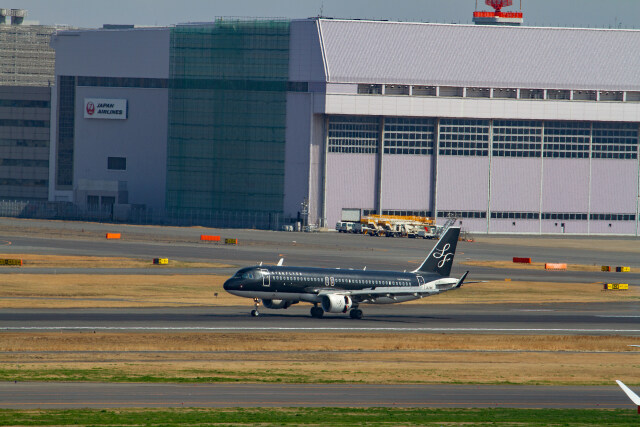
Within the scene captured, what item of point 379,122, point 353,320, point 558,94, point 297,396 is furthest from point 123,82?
point 297,396

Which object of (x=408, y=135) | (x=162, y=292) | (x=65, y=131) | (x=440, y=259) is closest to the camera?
(x=440, y=259)

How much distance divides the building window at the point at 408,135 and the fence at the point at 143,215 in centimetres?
2114

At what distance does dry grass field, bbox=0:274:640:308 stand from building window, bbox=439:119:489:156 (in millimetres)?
67759

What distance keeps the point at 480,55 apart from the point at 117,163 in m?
66.9

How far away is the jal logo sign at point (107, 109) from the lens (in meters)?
183

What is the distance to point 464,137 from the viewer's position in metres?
174

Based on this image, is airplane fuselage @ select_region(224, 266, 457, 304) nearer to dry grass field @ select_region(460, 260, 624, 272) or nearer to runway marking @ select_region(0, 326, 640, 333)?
runway marking @ select_region(0, 326, 640, 333)

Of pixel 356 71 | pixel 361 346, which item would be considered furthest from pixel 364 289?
pixel 356 71

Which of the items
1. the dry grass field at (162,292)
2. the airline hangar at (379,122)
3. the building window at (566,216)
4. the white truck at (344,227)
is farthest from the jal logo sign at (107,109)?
the dry grass field at (162,292)

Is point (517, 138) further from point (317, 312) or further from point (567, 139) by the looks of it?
point (317, 312)

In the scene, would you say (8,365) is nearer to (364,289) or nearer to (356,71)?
(364,289)

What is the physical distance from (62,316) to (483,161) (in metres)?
114

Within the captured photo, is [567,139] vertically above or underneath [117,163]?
above

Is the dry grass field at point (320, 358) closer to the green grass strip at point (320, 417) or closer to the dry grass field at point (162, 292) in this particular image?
the green grass strip at point (320, 417)
